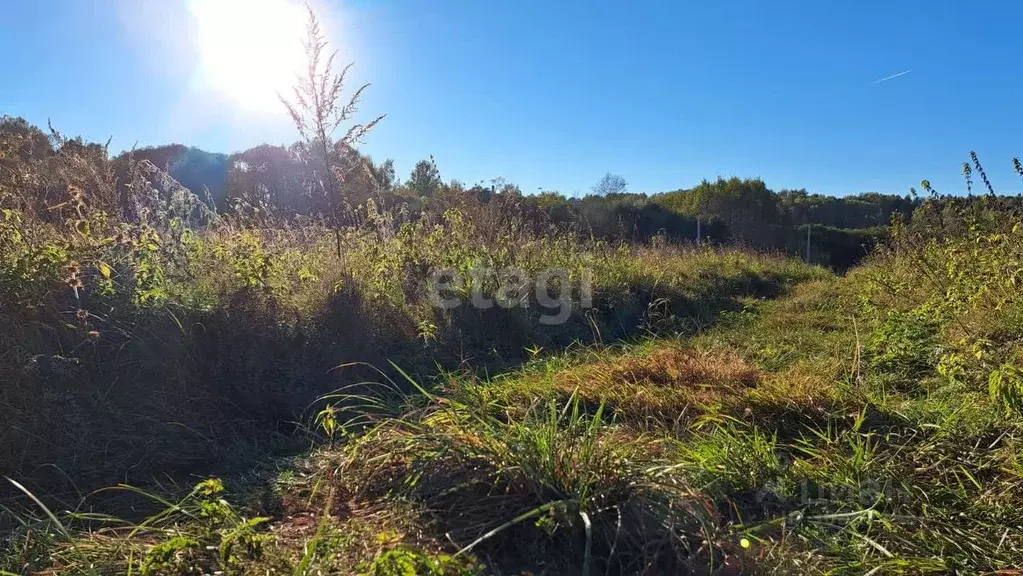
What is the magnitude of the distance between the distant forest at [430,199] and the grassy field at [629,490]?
2554 millimetres

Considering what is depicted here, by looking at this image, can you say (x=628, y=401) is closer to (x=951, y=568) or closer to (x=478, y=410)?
(x=478, y=410)

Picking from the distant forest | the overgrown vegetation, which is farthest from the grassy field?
Result: the distant forest

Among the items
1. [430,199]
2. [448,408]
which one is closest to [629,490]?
[448,408]

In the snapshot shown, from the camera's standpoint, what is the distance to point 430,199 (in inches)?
338

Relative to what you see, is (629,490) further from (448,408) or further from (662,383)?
(662,383)

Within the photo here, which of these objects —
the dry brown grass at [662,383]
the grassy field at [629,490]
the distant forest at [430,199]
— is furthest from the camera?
the distant forest at [430,199]

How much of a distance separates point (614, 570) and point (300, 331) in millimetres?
2784

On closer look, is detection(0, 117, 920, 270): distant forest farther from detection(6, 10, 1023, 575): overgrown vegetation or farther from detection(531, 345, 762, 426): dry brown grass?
detection(531, 345, 762, 426): dry brown grass

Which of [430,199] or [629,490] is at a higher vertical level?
[430,199]

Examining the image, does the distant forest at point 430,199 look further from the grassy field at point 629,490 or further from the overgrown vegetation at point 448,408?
the grassy field at point 629,490

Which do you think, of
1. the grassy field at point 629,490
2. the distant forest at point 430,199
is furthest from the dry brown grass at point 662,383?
the distant forest at point 430,199

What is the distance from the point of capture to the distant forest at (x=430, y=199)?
4.48m

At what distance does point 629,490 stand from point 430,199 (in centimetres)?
733

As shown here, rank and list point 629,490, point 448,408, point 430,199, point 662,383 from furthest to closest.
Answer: point 430,199
point 662,383
point 448,408
point 629,490
